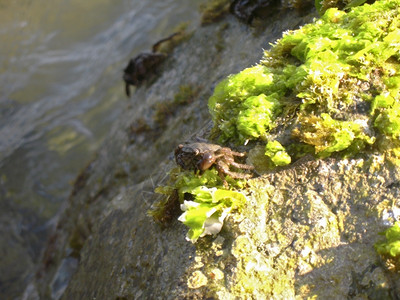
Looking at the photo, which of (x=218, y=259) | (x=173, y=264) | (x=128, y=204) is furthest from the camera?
(x=128, y=204)

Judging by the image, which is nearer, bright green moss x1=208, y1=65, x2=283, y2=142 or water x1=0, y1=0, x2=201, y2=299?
bright green moss x1=208, y1=65, x2=283, y2=142

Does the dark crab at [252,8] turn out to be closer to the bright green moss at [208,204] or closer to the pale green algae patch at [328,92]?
the pale green algae patch at [328,92]

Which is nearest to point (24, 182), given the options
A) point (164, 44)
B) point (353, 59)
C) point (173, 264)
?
point (164, 44)

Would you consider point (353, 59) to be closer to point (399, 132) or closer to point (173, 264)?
point (399, 132)

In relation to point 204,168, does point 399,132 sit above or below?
below

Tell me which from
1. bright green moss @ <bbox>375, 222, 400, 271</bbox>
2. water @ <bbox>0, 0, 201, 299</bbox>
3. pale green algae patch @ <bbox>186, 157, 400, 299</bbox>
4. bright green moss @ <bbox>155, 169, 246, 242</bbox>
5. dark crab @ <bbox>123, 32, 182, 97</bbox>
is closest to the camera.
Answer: bright green moss @ <bbox>375, 222, 400, 271</bbox>

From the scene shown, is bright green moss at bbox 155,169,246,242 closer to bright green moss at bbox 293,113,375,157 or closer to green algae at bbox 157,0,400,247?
green algae at bbox 157,0,400,247

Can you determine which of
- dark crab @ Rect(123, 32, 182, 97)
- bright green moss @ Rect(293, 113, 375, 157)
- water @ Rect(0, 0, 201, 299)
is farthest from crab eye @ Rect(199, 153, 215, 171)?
water @ Rect(0, 0, 201, 299)
